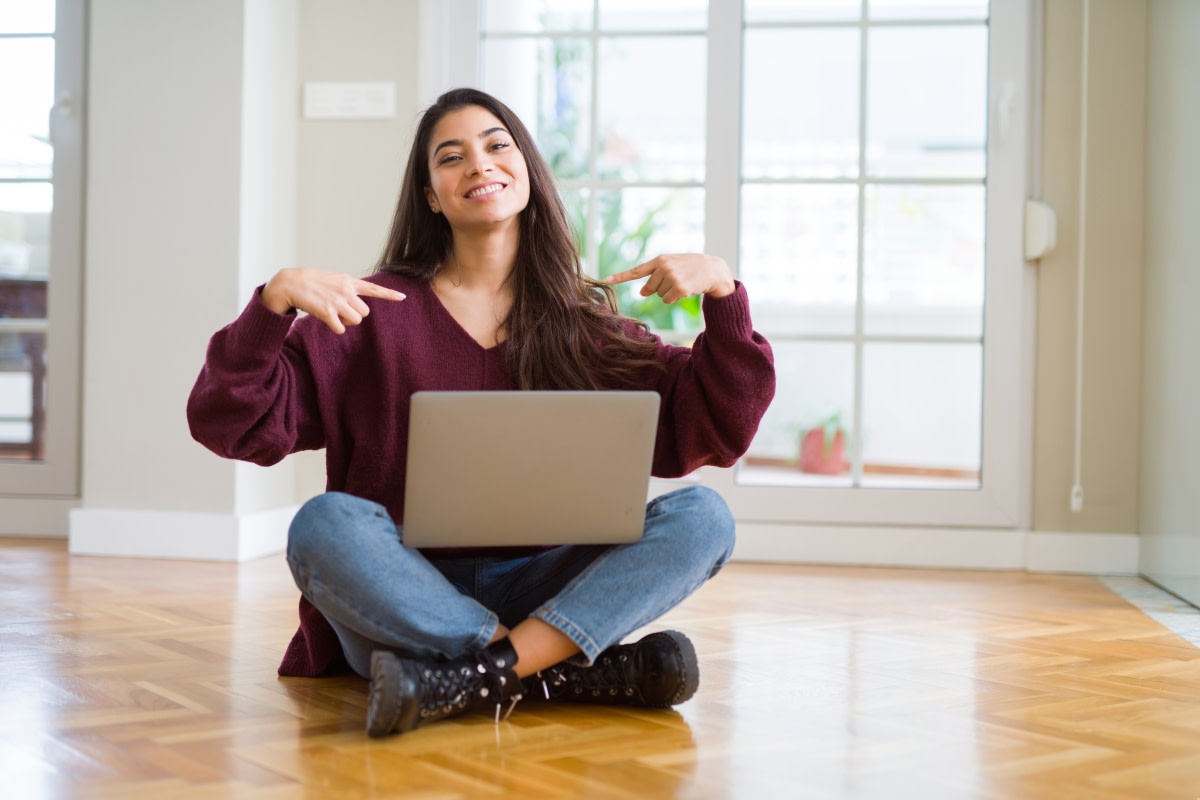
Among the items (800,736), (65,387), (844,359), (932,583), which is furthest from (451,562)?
(65,387)

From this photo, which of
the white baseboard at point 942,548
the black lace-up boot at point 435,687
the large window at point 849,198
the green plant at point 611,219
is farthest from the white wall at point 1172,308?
the green plant at point 611,219

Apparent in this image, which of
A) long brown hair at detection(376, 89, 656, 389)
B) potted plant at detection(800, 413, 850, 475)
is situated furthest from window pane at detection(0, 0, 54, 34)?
potted plant at detection(800, 413, 850, 475)

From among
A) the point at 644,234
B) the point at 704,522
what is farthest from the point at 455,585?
the point at 644,234

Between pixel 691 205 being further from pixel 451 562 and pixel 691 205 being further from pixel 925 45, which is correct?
pixel 451 562

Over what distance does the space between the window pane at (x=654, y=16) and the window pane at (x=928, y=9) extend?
0.53 m

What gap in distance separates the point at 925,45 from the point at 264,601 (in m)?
2.44

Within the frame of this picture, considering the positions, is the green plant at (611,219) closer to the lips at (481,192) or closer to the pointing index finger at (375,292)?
the lips at (481,192)

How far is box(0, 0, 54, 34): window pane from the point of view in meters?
3.96

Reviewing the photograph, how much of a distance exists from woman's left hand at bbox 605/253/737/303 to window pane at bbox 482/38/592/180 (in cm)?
94

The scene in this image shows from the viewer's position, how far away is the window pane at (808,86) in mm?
3859

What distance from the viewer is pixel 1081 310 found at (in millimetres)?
3676

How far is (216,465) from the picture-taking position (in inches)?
145

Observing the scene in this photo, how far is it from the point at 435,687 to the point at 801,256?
2630 mm

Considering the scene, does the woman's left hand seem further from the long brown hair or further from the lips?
the lips
